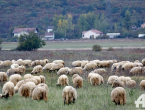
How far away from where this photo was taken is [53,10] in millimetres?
120500

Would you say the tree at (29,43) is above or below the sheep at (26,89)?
above

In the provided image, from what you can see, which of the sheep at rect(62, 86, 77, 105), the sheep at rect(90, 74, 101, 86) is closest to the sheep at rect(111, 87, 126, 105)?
the sheep at rect(62, 86, 77, 105)

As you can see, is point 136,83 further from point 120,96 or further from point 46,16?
point 46,16

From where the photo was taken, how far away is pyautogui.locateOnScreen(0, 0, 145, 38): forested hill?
10581 centimetres

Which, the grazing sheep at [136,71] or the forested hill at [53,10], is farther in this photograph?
the forested hill at [53,10]

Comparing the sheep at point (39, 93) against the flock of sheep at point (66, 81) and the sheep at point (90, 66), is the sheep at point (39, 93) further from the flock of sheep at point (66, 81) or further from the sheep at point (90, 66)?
the sheep at point (90, 66)

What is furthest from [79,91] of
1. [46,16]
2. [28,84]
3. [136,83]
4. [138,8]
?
[138,8]

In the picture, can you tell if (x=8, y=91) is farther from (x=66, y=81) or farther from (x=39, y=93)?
(x=66, y=81)

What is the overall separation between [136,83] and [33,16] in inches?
3870

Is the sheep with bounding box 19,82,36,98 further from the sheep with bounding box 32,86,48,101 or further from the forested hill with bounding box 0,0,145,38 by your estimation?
the forested hill with bounding box 0,0,145,38

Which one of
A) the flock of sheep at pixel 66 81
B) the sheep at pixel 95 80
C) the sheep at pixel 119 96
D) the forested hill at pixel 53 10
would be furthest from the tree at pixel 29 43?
the forested hill at pixel 53 10

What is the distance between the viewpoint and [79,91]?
556 inches

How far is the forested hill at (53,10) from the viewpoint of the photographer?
106 meters

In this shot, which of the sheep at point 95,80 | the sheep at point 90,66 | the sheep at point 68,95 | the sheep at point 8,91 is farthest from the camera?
the sheep at point 90,66
